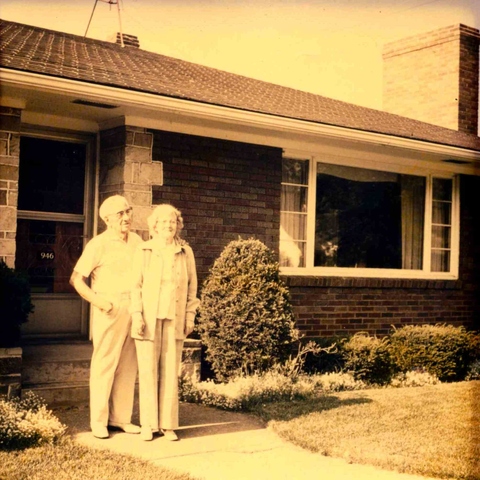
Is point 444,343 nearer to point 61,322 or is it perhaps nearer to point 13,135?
point 61,322

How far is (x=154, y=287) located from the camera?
5.73 meters

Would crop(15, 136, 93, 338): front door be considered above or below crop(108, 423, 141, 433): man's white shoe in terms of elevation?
above

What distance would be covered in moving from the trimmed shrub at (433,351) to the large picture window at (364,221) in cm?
118

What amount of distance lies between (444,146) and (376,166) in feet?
3.43

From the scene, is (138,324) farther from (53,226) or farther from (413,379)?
(413,379)

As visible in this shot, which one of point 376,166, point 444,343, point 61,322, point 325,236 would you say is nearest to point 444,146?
point 376,166

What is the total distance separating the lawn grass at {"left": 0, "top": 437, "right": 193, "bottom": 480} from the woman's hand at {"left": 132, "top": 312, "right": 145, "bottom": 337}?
94 cm

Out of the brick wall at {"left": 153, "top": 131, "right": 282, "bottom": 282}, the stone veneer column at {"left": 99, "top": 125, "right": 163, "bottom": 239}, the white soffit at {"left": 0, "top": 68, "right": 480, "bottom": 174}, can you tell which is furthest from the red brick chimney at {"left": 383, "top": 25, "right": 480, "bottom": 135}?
the stone veneer column at {"left": 99, "top": 125, "right": 163, "bottom": 239}

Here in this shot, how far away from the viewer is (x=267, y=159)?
953 cm

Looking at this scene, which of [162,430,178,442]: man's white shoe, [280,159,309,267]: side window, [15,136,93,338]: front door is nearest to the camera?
[162,430,178,442]: man's white shoe

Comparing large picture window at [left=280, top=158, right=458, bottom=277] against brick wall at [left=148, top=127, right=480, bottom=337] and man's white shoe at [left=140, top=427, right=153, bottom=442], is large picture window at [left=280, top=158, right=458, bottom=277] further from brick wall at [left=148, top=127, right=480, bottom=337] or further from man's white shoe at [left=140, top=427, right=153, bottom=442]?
man's white shoe at [left=140, top=427, right=153, bottom=442]

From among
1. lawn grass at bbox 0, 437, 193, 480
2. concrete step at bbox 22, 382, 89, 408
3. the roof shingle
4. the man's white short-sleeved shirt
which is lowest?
→ lawn grass at bbox 0, 437, 193, 480

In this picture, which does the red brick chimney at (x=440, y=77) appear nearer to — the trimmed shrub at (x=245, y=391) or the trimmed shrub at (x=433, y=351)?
the trimmed shrub at (x=433, y=351)

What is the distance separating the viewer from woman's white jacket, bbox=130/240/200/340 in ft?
18.7
